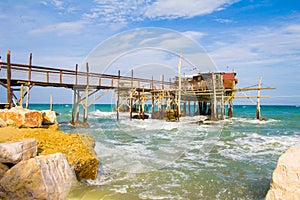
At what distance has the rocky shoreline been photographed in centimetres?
417

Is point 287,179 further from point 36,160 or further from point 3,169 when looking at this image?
point 3,169

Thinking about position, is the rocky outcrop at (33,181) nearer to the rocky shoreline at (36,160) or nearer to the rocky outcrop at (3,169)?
the rocky shoreline at (36,160)

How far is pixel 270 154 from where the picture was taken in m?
10.4

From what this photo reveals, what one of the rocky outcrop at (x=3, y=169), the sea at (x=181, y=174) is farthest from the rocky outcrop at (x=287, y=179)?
the rocky outcrop at (x=3, y=169)

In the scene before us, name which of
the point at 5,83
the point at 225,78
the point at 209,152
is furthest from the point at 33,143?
the point at 225,78

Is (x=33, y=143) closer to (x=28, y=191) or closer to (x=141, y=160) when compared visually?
(x=28, y=191)

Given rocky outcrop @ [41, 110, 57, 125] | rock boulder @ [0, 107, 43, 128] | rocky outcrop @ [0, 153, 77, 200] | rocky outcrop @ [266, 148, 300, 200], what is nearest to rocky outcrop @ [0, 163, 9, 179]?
rocky outcrop @ [0, 153, 77, 200]

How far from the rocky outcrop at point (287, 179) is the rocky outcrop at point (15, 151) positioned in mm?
4535

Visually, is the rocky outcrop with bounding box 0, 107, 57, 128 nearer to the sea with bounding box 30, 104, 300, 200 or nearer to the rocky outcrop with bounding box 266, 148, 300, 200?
the sea with bounding box 30, 104, 300, 200

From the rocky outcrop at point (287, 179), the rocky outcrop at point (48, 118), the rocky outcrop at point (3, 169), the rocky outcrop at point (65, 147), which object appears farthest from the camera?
the rocky outcrop at point (48, 118)

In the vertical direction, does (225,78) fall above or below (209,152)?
above

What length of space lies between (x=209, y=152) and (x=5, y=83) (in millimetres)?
13209

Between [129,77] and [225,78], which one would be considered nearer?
[129,77]

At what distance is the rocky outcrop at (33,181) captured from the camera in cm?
413
